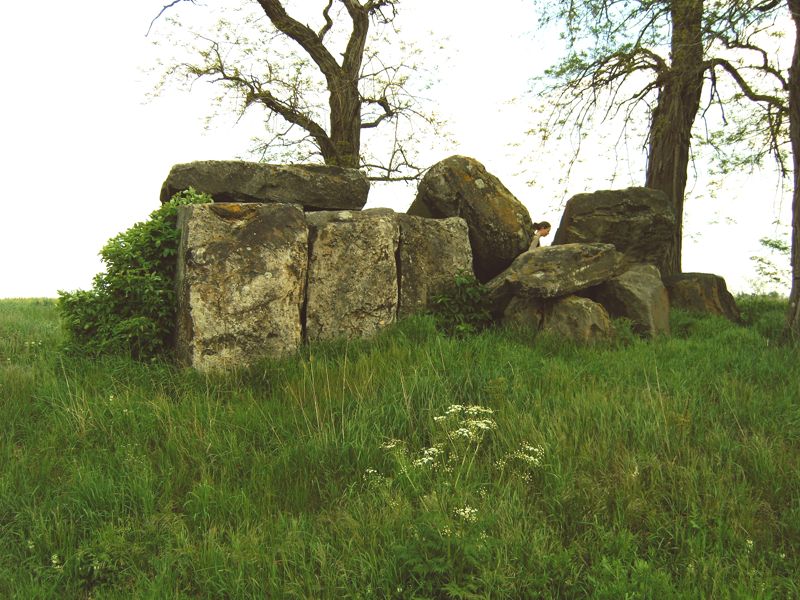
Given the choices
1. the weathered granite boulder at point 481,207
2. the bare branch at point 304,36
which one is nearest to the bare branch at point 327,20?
the bare branch at point 304,36

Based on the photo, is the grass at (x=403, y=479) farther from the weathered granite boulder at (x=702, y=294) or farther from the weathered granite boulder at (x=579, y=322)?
the weathered granite boulder at (x=702, y=294)

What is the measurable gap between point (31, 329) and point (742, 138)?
1488 cm

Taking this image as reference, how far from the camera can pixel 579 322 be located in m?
8.38

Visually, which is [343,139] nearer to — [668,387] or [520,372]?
[520,372]

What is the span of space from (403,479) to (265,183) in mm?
5760

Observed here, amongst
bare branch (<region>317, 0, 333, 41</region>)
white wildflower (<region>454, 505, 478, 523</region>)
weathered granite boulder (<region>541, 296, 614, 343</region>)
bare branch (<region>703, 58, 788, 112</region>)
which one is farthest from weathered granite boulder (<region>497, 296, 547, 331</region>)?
bare branch (<region>317, 0, 333, 41</region>)

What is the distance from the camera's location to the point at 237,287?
736 cm

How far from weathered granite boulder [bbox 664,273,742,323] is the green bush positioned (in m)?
Result: 9.12

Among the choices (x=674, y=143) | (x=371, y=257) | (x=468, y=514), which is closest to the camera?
(x=468, y=514)

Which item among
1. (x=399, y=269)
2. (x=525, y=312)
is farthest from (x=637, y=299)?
(x=399, y=269)

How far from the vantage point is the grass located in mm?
3660

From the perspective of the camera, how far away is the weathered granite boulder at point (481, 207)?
383 inches

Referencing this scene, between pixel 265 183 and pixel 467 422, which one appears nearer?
pixel 467 422

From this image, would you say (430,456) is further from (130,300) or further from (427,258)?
(130,300)
